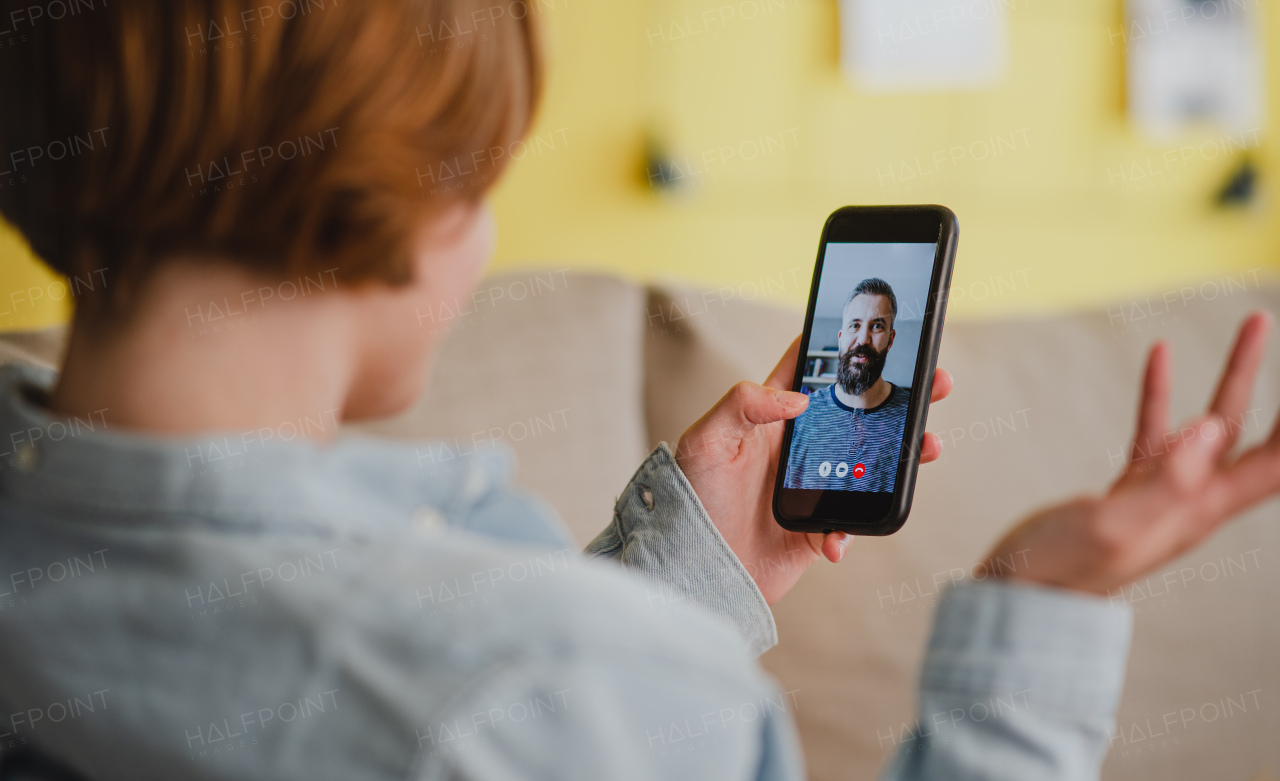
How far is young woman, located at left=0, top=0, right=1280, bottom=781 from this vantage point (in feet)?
1.01

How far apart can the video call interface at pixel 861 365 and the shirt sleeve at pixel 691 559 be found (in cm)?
5

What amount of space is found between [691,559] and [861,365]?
119mm

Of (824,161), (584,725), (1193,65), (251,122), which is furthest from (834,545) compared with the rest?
(1193,65)

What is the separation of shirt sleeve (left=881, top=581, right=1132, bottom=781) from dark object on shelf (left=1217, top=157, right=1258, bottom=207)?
1815 mm

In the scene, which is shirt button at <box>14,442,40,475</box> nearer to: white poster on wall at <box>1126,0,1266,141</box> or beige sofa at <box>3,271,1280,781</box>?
beige sofa at <box>3,271,1280,781</box>

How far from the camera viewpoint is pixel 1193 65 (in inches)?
73.9

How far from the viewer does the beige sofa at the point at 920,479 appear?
0.71 m

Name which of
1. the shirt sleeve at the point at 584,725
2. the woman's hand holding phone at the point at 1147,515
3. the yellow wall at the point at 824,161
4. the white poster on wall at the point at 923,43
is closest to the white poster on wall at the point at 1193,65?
the yellow wall at the point at 824,161

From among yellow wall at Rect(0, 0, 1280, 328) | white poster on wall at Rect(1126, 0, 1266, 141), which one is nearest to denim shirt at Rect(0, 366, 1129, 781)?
yellow wall at Rect(0, 0, 1280, 328)

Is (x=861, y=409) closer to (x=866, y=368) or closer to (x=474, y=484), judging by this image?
(x=866, y=368)

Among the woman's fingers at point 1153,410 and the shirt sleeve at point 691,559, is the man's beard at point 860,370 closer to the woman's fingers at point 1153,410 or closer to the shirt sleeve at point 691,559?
the shirt sleeve at point 691,559

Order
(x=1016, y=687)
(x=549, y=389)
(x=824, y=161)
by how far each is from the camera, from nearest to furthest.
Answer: (x=1016, y=687) < (x=549, y=389) < (x=824, y=161)

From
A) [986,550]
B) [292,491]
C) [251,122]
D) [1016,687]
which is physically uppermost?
[251,122]

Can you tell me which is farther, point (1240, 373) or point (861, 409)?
point (1240, 373)
